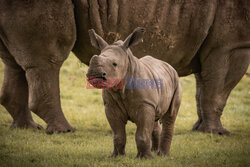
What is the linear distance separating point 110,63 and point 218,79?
3.70 m

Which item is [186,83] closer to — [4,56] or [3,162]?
[4,56]

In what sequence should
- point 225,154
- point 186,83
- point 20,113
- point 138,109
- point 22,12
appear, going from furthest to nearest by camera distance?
point 186,83 → point 20,113 → point 22,12 → point 225,154 → point 138,109

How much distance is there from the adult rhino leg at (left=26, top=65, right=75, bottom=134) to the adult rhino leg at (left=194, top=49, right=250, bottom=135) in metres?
2.64

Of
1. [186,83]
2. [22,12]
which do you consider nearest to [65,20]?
[22,12]

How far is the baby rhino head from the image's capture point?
152 inches

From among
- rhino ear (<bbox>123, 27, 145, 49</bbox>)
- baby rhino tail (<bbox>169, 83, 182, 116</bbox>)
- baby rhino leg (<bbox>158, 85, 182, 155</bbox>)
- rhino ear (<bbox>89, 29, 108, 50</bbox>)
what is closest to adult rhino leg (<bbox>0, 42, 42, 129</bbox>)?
rhino ear (<bbox>89, 29, 108, 50</bbox>)

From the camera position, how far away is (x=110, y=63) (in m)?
4.00

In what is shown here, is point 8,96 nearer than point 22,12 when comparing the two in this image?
No

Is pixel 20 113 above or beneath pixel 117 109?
beneath

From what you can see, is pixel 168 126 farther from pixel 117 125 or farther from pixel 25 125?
pixel 25 125

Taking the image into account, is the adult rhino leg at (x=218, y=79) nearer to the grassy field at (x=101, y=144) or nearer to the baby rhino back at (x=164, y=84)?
the grassy field at (x=101, y=144)

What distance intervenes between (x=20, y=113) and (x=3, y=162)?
2.81 meters

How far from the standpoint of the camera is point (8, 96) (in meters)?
7.11

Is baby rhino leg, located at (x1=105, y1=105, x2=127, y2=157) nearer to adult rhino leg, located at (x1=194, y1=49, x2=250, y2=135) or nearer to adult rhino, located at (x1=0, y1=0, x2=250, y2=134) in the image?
adult rhino, located at (x1=0, y1=0, x2=250, y2=134)
